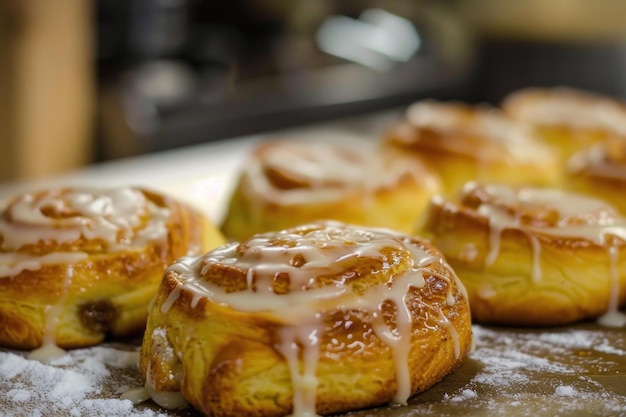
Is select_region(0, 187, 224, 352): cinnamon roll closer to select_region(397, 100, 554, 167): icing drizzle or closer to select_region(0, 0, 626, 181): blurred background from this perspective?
select_region(397, 100, 554, 167): icing drizzle

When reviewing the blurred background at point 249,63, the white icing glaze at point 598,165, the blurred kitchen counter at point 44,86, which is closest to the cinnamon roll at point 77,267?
the white icing glaze at point 598,165

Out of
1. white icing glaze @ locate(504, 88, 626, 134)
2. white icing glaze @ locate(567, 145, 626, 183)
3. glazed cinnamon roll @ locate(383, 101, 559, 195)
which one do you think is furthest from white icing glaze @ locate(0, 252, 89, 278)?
white icing glaze @ locate(504, 88, 626, 134)

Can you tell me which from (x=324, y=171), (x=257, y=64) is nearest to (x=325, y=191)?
(x=324, y=171)

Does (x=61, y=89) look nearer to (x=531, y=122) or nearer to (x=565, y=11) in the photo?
(x=531, y=122)

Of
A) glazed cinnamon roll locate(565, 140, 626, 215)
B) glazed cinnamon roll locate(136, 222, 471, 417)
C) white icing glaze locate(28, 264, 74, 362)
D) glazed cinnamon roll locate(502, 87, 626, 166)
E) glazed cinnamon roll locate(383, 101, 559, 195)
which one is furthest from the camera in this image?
glazed cinnamon roll locate(502, 87, 626, 166)

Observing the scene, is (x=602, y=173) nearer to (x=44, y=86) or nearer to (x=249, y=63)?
(x=249, y=63)

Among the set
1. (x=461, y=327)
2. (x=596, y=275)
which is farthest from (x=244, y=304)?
(x=596, y=275)
